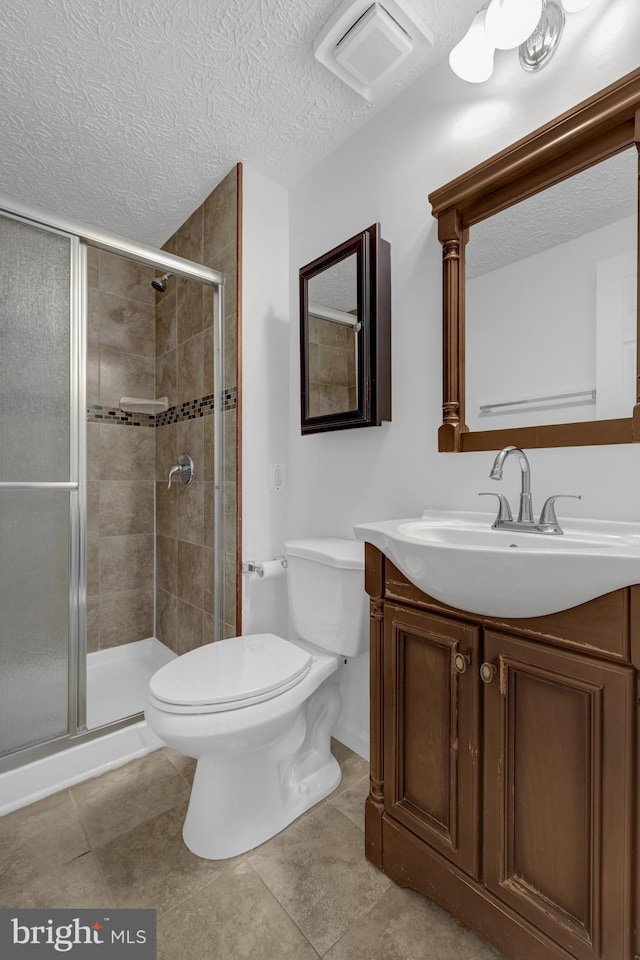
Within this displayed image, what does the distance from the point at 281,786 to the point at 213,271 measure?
192 cm

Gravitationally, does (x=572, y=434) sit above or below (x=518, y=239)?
below

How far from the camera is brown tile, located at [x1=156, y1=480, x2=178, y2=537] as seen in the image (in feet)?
8.00

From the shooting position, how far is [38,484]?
147cm

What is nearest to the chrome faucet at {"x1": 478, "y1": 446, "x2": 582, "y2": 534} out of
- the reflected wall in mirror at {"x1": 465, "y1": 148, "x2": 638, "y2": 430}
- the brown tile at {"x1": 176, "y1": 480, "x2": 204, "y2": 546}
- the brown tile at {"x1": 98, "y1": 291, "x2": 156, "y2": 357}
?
the reflected wall in mirror at {"x1": 465, "y1": 148, "x2": 638, "y2": 430}

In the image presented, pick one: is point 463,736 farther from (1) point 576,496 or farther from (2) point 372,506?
(2) point 372,506

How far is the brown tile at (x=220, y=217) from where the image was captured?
1869 millimetres

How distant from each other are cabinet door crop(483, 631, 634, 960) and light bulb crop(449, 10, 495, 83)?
1407mm

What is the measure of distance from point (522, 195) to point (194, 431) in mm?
1661

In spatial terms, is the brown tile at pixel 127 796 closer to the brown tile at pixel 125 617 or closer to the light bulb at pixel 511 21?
the brown tile at pixel 125 617

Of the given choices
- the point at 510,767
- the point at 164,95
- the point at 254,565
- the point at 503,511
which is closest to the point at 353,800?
the point at 510,767

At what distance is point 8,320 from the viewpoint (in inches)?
57.1

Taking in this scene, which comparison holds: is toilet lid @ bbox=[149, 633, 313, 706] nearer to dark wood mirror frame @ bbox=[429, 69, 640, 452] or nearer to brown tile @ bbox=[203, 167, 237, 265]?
dark wood mirror frame @ bbox=[429, 69, 640, 452]

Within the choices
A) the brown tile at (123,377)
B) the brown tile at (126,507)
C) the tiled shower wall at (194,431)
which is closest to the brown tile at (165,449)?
the tiled shower wall at (194,431)

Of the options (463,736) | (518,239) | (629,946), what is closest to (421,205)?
(518,239)
